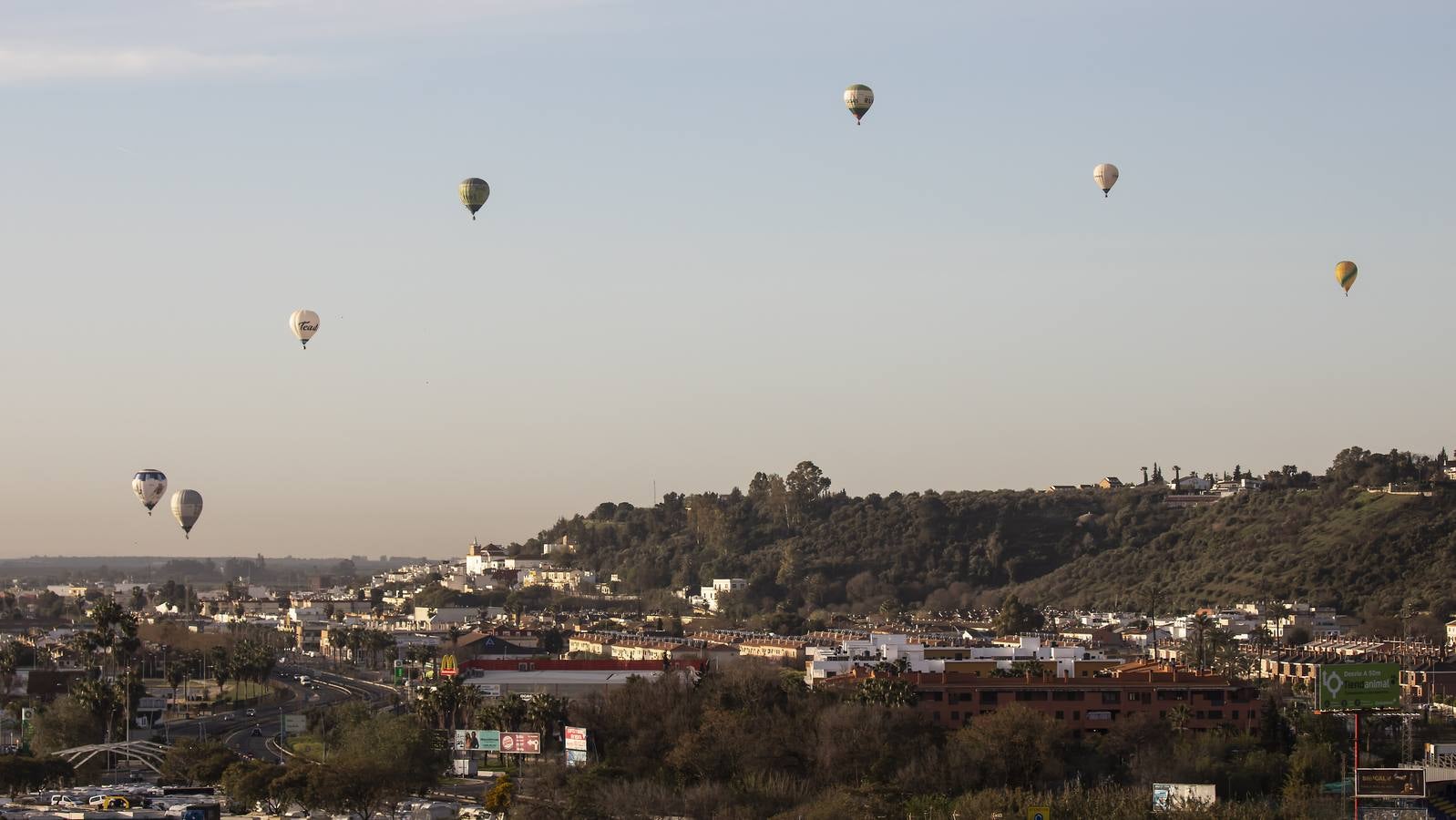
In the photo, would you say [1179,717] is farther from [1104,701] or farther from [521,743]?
[521,743]

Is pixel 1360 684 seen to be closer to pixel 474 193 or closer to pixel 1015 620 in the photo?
pixel 474 193

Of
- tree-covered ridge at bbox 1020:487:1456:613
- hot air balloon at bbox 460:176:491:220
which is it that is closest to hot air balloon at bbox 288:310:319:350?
hot air balloon at bbox 460:176:491:220

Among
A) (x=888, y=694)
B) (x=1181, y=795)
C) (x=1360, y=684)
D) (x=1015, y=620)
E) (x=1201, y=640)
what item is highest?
(x=1015, y=620)

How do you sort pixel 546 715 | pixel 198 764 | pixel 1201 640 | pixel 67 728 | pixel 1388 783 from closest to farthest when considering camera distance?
pixel 1388 783
pixel 198 764
pixel 546 715
pixel 67 728
pixel 1201 640

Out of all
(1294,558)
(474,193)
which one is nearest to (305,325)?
(474,193)

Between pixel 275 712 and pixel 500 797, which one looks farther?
pixel 275 712

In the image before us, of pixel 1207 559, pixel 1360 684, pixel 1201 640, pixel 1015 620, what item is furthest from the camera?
pixel 1207 559

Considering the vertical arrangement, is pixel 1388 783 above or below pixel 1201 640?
below
